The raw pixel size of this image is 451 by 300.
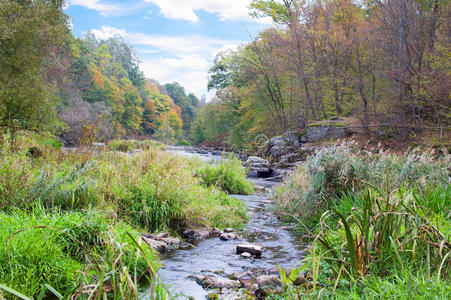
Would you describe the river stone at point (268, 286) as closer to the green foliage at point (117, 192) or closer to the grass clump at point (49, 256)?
the grass clump at point (49, 256)

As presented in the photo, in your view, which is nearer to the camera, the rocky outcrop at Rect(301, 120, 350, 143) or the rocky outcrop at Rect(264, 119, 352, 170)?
the rocky outcrop at Rect(301, 120, 350, 143)

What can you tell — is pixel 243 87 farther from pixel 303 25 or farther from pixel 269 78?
pixel 303 25

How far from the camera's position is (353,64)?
15.9m

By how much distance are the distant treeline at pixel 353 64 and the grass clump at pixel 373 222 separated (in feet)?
17.3

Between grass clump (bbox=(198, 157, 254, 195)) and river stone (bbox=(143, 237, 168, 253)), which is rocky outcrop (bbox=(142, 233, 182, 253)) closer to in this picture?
river stone (bbox=(143, 237, 168, 253))

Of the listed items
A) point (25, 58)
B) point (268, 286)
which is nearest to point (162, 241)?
point (268, 286)

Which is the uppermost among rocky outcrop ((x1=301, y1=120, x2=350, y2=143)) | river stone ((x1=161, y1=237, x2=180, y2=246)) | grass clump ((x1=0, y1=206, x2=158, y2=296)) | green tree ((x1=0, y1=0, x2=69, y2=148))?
green tree ((x1=0, y1=0, x2=69, y2=148))

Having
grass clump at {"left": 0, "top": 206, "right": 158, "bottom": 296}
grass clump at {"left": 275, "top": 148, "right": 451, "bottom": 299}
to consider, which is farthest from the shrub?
grass clump at {"left": 0, "top": 206, "right": 158, "bottom": 296}

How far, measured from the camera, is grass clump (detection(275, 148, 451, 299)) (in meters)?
2.11

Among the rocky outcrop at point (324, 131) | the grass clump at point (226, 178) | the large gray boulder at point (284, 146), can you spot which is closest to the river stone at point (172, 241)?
the grass clump at point (226, 178)

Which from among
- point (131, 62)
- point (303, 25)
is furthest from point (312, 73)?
point (131, 62)

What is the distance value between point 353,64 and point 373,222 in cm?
1510

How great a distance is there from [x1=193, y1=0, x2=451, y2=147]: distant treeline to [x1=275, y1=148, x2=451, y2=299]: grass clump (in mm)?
5272

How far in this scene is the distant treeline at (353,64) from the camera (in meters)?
9.95
